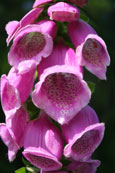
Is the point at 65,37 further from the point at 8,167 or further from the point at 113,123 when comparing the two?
the point at 113,123

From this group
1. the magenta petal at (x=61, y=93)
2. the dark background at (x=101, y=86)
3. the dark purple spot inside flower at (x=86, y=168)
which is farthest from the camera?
the dark background at (x=101, y=86)

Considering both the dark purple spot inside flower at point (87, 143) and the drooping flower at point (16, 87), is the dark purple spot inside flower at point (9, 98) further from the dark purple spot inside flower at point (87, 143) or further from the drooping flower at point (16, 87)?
the dark purple spot inside flower at point (87, 143)

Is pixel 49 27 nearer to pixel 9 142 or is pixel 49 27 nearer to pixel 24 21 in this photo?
pixel 24 21

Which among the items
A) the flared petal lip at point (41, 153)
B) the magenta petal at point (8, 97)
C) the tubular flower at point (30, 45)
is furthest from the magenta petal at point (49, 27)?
the flared petal lip at point (41, 153)

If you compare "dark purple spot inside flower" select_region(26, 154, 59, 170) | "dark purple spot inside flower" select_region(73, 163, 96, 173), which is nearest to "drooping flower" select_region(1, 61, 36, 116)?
"dark purple spot inside flower" select_region(26, 154, 59, 170)

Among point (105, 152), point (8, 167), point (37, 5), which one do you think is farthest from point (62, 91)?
point (105, 152)

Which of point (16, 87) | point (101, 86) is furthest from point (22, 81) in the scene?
point (101, 86)

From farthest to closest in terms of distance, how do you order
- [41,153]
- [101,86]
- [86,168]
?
[101,86]
[86,168]
[41,153]
